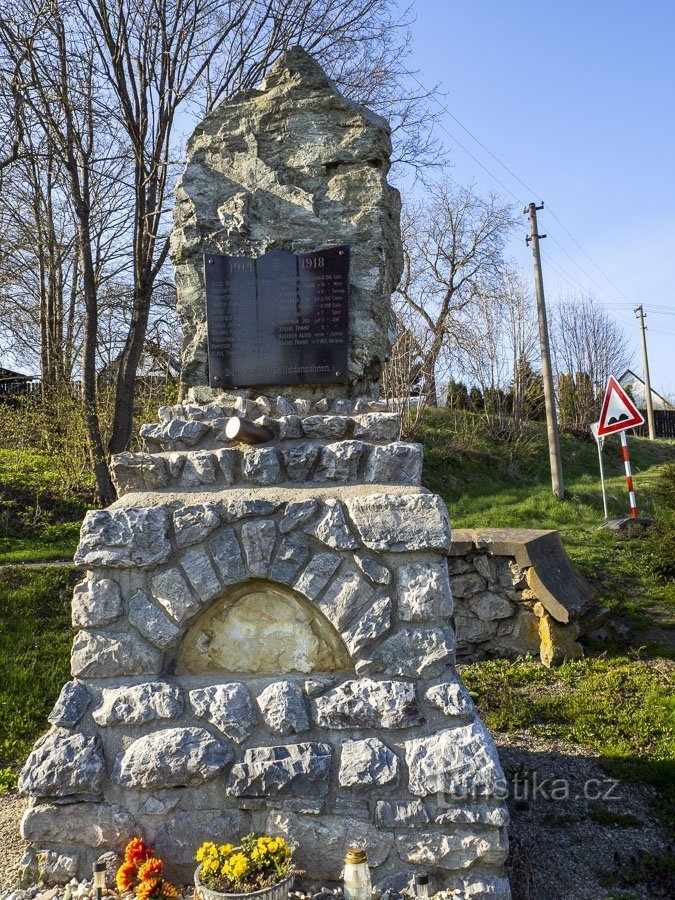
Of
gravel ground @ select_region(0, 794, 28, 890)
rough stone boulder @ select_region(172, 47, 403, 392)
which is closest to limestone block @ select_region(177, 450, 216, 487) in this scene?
rough stone boulder @ select_region(172, 47, 403, 392)

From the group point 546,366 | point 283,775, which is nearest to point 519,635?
point 283,775

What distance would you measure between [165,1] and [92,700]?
9.09 meters

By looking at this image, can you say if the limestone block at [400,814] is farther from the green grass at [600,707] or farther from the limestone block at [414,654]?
the green grass at [600,707]

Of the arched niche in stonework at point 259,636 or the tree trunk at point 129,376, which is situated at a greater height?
the tree trunk at point 129,376

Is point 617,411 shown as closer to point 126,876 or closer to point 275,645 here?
point 275,645

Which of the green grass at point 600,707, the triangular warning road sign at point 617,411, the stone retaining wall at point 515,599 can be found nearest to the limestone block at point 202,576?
the green grass at point 600,707

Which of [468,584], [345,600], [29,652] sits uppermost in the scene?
[345,600]

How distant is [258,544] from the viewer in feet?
9.74

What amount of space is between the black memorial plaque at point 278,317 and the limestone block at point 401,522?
0.85 m

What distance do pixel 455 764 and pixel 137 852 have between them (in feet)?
4.29

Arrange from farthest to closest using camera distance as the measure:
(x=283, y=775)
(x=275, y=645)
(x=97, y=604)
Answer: (x=275, y=645)
(x=97, y=604)
(x=283, y=775)

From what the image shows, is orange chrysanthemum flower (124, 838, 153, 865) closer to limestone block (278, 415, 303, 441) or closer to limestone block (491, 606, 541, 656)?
limestone block (278, 415, 303, 441)

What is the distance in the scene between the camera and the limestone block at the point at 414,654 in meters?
2.86

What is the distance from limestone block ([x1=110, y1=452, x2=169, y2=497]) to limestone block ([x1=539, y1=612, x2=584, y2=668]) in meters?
3.94
